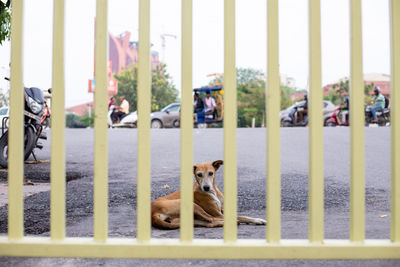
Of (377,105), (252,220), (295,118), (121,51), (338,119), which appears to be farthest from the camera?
(121,51)

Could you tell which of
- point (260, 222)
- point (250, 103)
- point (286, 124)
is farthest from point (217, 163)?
point (250, 103)

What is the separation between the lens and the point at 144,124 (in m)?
1.75

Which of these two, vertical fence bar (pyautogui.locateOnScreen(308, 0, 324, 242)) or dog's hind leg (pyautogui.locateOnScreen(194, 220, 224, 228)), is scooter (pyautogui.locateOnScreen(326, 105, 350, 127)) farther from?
vertical fence bar (pyautogui.locateOnScreen(308, 0, 324, 242))

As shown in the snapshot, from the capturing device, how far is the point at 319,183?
1733 mm

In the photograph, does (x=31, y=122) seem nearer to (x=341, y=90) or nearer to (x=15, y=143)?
(x=15, y=143)

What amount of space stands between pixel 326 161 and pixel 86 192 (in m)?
3.99

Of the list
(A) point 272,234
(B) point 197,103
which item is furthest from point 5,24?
(B) point 197,103

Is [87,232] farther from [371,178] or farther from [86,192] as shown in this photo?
[371,178]

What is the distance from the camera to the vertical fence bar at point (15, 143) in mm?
1800

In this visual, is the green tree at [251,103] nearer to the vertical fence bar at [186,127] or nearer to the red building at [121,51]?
the red building at [121,51]

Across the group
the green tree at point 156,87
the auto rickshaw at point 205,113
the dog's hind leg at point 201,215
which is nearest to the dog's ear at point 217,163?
the dog's hind leg at point 201,215

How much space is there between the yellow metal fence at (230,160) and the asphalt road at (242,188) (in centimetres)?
49

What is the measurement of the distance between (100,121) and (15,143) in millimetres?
380

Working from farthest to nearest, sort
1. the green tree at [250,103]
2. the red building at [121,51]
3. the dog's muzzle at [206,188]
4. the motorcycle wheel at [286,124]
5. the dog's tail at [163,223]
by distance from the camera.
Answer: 1. the red building at [121,51]
2. the green tree at [250,103]
3. the motorcycle wheel at [286,124]
4. the dog's muzzle at [206,188]
5. the dog's tail at [163,223]
